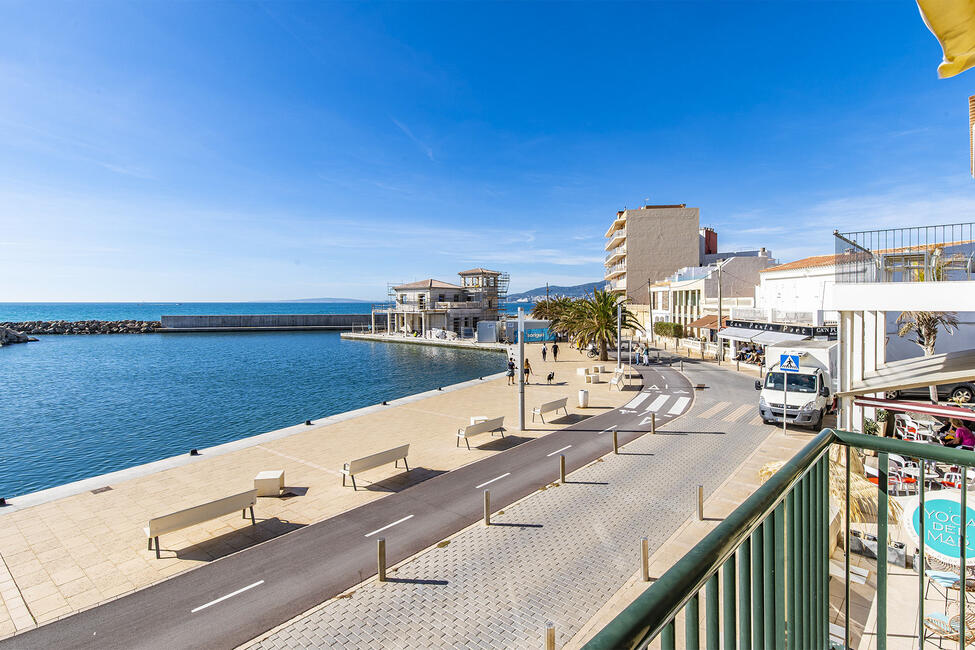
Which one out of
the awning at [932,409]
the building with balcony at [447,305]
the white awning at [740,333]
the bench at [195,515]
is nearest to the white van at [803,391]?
the awning at [932,409]

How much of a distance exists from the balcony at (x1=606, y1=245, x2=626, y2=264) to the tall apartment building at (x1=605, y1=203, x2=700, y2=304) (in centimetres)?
94

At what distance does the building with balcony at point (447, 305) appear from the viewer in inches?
3002

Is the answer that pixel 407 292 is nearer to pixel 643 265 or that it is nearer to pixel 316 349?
pixel 316 349

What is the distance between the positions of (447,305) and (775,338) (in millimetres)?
54506

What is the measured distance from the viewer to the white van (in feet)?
59.8

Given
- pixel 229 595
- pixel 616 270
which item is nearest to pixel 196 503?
pixel 229 595

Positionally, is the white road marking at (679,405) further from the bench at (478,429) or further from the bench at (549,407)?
the bench at (478,429)

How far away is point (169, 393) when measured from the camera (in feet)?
115

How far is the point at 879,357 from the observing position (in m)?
14.7

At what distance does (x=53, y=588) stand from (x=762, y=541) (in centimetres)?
1181

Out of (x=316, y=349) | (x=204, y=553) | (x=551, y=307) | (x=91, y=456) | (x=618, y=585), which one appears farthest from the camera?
(x=316, y=349)

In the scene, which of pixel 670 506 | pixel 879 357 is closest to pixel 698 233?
pixel 879 357

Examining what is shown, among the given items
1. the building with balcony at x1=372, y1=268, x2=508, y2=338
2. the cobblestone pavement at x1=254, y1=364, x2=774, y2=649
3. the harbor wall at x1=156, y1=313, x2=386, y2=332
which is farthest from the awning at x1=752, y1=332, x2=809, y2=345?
the harbor wall at x1=156, y1=313, x2=386, y2=332

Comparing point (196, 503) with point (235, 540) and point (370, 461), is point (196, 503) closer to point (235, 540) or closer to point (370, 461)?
point (235, 540)
